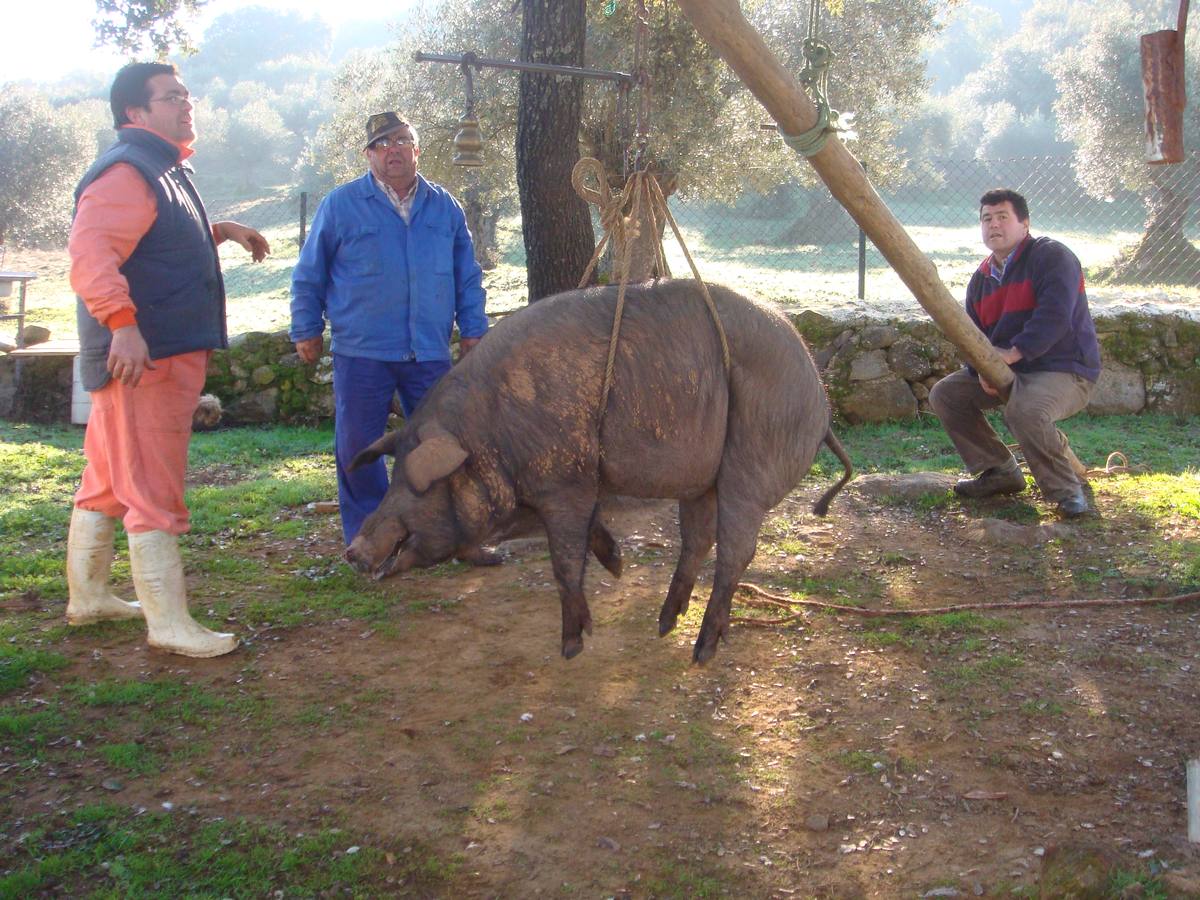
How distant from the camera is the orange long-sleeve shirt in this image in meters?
4.17

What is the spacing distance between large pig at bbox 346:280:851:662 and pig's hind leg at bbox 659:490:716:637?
0.23 meters

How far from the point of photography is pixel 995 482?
680cm

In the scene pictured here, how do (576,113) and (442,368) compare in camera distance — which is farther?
(576,113)

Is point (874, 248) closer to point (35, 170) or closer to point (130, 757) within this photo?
point (130, 757)

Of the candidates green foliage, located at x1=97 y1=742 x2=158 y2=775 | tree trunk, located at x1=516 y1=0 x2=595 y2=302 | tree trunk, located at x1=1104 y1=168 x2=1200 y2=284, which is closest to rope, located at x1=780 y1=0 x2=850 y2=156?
tree trunk, located at x1=516 y1=0 x2=595 y2=302

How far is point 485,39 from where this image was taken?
17562 millimetres

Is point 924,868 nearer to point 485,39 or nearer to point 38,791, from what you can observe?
point 38,791

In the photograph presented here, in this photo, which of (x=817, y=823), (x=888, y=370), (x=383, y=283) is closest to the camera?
(x=817, y=823)

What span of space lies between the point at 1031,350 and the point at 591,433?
361 cm

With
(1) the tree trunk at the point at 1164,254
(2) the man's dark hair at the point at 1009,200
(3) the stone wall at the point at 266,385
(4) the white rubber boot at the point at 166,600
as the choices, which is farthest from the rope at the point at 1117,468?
(1) the tree trunk at the point at 1164,254

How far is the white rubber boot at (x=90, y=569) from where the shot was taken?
4797 mm

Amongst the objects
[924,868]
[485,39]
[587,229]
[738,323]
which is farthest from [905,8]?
[924,868]

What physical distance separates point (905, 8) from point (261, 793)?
56.8 ft

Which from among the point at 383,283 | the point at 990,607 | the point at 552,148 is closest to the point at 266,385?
the point at 552,148
